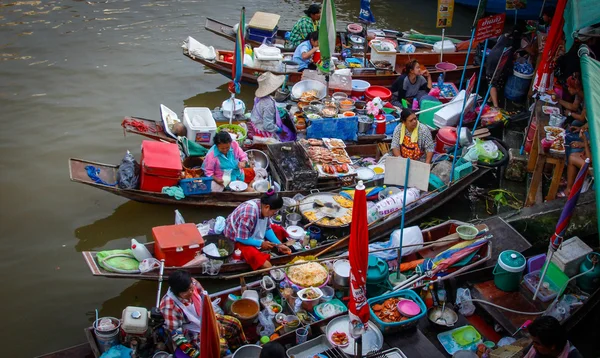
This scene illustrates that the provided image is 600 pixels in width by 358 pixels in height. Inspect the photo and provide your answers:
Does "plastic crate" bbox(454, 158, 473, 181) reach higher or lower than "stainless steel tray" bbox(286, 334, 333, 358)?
higher

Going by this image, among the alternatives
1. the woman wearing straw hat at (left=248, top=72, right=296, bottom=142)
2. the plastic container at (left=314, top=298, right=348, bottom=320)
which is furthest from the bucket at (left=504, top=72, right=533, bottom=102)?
the plastic container at (left=314, top=298, right=348, bottom=320)

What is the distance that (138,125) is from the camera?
9.26 m

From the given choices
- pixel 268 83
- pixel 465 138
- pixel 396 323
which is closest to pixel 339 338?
pixel 396 323

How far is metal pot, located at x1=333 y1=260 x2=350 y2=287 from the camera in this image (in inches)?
249

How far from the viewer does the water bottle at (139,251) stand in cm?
655

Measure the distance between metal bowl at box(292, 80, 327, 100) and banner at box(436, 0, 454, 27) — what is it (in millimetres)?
2754

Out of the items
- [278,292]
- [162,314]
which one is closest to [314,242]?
[278,292]

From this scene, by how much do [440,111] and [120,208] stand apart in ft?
20.3

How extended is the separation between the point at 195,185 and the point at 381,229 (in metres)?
2.98

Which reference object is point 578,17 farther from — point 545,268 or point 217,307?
point 217,307

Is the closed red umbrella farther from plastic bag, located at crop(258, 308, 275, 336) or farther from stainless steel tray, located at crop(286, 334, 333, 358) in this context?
plastic bag, located at crop(258, 308, 275, 336)

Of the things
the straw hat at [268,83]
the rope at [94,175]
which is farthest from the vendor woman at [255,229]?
the straw hat at [268,83]

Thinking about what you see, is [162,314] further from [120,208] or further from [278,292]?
[120,208]

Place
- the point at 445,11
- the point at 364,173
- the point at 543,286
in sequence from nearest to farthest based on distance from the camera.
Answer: the point at 543,286 < the point at 364,173 < the point at 445,11
